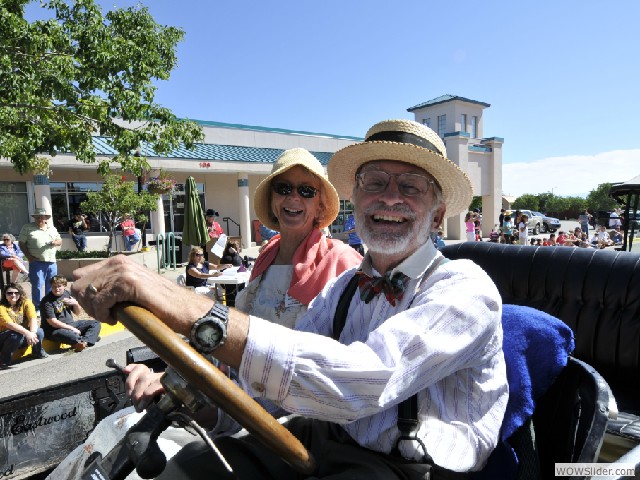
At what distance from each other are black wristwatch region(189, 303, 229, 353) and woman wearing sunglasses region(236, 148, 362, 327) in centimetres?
145

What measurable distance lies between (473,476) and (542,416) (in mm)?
425

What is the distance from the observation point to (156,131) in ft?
24.7

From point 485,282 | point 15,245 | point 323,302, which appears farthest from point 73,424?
point 15,245

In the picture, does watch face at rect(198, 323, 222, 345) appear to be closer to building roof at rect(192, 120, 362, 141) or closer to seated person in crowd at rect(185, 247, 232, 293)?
seated person in crowd at rect(185, 247, 232, 293)

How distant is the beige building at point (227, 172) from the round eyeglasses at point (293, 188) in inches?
436

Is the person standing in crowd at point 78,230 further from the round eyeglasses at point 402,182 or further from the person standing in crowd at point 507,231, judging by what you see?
the person standing in crowd at point 507,231

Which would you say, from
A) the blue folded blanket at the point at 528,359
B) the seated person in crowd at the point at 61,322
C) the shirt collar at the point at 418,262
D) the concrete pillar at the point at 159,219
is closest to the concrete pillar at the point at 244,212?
the concrete pillar at the point at 159,219

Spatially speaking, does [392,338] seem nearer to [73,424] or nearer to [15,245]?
[73,424]

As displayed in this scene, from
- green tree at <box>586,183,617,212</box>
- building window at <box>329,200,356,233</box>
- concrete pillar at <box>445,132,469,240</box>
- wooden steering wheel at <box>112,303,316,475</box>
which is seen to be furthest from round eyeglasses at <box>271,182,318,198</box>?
green tree at <box>586,183,617,212</box>

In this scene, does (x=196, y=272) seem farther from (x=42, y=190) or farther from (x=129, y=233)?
(x=42, y=190)

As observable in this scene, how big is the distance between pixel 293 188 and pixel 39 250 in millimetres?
6578

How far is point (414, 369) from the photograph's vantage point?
1.17 metres

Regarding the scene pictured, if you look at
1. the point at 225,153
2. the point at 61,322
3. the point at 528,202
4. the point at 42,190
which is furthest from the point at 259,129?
the point at 528,202

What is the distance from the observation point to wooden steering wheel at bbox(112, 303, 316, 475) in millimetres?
868
